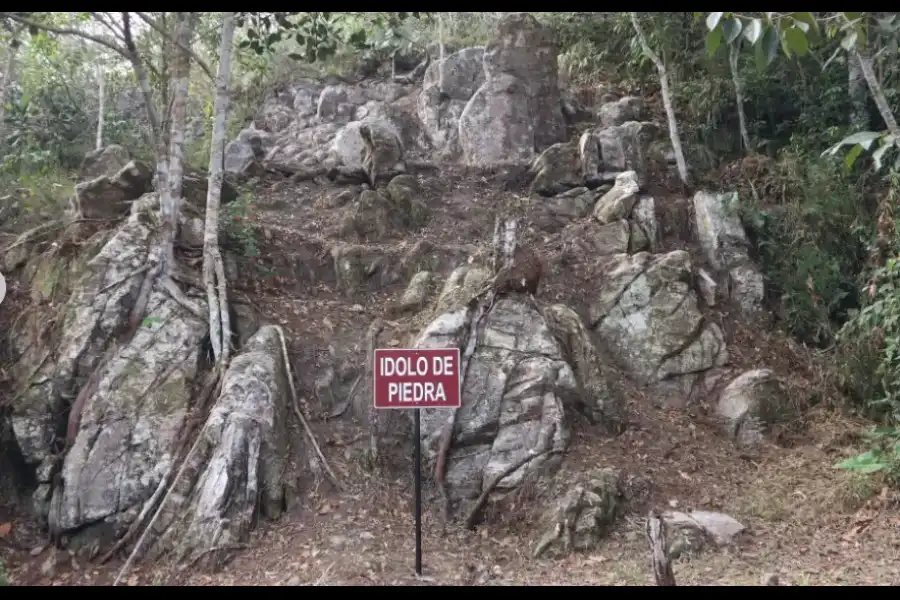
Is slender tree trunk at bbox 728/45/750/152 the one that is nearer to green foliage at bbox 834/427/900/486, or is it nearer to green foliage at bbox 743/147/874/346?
green foliage at bbox 743/147/874/346

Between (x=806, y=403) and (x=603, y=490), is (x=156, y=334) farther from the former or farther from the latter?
(x=806, y=403)

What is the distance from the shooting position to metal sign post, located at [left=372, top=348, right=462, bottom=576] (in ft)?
19.2

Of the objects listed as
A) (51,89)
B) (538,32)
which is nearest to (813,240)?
(538,32)

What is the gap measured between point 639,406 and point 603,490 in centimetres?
219

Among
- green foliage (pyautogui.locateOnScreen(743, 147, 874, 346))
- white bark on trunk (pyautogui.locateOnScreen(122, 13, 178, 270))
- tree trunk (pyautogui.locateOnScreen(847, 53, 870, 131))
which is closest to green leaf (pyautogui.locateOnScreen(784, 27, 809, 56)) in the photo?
white bark on trunk (pyautogui.locateOnScreen(122, 13, 178, 270))

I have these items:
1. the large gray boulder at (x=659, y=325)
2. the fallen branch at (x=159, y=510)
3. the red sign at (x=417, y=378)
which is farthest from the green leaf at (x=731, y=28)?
the large gray boulder at (x=659, y=325)

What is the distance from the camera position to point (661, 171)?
12898 mm

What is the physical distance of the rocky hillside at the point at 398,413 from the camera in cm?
660

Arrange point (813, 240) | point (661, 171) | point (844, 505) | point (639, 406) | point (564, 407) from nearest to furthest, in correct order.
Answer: point (844, 505) < point (564, 407) < point (639, 406) < point (813, 240) < point (661, 171)

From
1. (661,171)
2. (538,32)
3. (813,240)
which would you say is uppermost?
(538,32)

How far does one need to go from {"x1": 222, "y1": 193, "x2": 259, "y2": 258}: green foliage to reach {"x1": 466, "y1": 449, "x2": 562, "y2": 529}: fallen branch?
5123 millimetres

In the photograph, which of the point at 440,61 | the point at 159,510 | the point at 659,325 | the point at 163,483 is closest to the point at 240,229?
the point at 163,483

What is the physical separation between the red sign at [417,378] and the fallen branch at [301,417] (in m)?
2.03

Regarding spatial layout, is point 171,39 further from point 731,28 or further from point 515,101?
point 515,101
